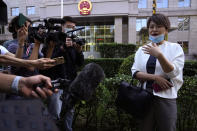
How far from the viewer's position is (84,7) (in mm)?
20047

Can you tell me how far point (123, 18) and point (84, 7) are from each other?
16.1 ft

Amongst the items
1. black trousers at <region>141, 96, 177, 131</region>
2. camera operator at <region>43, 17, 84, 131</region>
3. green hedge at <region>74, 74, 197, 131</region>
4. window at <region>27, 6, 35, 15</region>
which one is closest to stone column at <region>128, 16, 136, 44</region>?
window at <region>27, 6, 35, 15</region>

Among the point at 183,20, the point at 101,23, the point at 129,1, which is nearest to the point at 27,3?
the point at 101,23

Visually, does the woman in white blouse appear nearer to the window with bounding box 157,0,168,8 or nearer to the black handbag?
the black handbag

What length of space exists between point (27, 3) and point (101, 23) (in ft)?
40.2

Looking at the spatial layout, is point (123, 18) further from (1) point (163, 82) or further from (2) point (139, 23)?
(1) point (163, 82)

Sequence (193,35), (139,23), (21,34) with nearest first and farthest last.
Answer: (21,34) < (193,35) < (139,23)

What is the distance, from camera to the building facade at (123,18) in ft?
65.3

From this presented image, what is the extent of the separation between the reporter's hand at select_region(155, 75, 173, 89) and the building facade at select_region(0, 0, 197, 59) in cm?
1878

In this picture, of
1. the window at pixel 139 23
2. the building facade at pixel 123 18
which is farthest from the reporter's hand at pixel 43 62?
the window at pixel 139 23

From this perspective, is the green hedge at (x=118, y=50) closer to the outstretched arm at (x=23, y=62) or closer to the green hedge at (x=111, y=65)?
the green hedge at (x=111, y=65)

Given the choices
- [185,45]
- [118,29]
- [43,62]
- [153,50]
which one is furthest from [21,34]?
[185,45]

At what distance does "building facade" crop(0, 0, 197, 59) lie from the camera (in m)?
19.9

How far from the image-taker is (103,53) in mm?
16297
